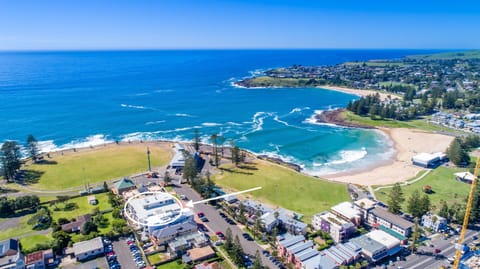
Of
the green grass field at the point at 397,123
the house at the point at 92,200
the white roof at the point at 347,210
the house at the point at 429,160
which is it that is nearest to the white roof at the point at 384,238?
the white roof at the point at 347,210

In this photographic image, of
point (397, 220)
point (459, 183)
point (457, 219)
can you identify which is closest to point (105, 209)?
point (397, 220)

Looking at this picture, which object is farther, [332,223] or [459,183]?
[459,183]

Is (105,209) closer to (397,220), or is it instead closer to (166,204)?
(166,204)

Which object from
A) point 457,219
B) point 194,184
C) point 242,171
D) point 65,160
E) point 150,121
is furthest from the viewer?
point 150,121

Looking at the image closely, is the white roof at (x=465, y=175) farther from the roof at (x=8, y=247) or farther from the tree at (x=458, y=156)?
the roof at (x=8, y=247)

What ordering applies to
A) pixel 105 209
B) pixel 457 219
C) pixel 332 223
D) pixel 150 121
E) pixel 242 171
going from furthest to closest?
pixel 150 121 → pixel 242 171 → pixel 105 209 → pixel 457 219 → pixel 332 223

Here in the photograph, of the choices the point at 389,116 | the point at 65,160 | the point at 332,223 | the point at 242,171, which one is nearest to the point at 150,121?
the point at 65,160
